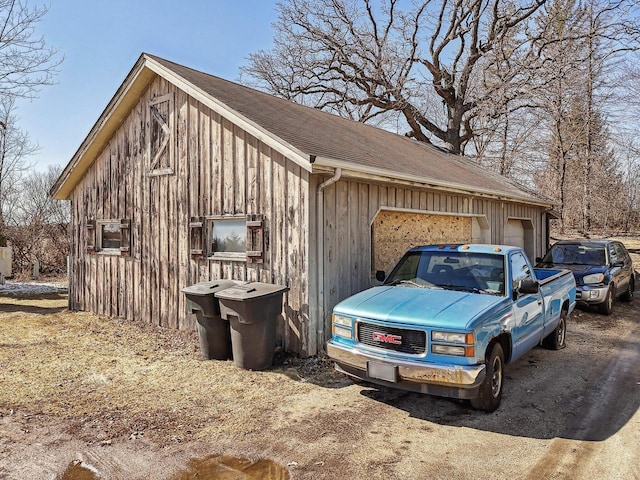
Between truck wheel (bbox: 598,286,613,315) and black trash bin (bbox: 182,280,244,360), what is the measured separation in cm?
834

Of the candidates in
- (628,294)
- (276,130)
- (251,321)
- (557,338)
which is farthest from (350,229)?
(628,294)

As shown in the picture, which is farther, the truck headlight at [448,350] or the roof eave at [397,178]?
the roof eave at [397,178]

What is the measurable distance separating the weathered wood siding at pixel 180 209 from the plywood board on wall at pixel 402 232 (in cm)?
213

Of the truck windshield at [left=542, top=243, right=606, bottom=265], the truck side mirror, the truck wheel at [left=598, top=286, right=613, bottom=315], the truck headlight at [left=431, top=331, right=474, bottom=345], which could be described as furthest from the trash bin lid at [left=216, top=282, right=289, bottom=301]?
the truck windshield at [left=542, top=243, right=606, bottom=265]

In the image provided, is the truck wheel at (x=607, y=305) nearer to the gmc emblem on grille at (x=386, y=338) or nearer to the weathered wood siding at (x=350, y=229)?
the weathered wood siding at (x=350, y=229)

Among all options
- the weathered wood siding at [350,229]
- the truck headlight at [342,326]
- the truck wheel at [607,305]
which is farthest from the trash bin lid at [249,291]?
the truck wheel at [607,305]

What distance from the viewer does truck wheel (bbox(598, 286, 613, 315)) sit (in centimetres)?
947

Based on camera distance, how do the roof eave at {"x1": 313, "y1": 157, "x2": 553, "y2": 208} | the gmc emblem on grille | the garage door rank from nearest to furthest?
the gmc emblem on grille
the roof eave at {"x1": 313, "y1": 157, "x2": 553, "y2": 208}
the garage door

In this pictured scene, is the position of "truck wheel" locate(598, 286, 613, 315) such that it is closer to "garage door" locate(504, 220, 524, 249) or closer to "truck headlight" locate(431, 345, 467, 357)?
"garage door" locate(504, 220, 524, 249)

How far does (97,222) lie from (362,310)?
7.88m

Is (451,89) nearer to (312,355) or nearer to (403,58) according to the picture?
(403,58)

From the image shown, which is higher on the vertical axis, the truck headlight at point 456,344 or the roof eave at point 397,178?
the roof eave at point 397,178

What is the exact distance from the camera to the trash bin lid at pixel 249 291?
5.74m

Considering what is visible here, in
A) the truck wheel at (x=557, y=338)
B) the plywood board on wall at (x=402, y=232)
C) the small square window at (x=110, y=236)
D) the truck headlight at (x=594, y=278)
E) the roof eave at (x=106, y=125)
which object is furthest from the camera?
the small square window at (x=110, y=236)
